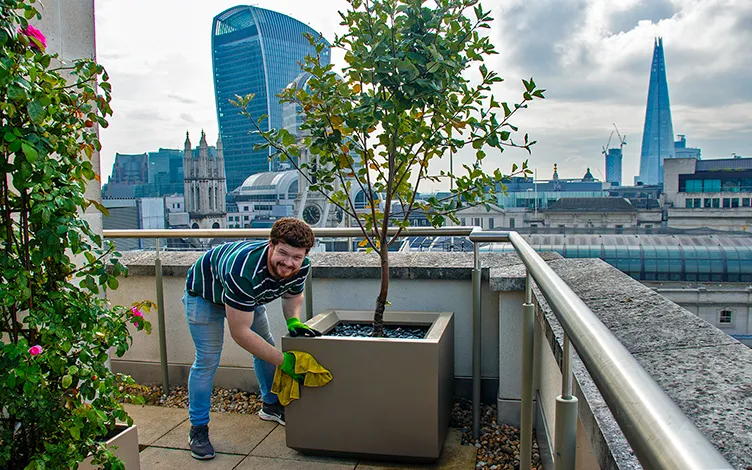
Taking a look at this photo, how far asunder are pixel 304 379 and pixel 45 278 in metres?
1.15

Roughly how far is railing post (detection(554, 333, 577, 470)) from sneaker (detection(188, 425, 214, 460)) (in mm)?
2159

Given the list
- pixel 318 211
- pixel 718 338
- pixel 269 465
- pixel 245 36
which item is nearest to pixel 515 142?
pixel 718 338

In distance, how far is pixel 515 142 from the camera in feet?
8.84

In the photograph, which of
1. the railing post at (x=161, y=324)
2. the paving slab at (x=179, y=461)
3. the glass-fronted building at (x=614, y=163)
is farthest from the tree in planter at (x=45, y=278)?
the glass-fronted building at (x=614, y=163)

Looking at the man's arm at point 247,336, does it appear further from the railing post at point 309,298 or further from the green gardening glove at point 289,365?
the railing post at point 309,298

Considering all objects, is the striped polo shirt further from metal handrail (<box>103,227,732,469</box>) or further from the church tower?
the church tower

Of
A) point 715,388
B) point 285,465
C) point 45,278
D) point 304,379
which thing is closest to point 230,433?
point 285,465

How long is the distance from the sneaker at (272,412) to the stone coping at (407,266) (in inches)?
30.7

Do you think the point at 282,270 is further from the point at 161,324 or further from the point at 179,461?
the point at 161,324

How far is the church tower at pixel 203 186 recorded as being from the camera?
65.2m

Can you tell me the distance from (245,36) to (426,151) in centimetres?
9612

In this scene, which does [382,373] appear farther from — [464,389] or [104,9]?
[104,9]

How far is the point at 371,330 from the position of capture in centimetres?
302

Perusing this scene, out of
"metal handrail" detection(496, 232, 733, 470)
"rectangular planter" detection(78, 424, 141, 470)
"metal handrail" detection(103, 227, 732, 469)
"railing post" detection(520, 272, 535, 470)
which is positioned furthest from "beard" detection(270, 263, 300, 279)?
"metal handrail" detection(496, 232, 733, 470)
